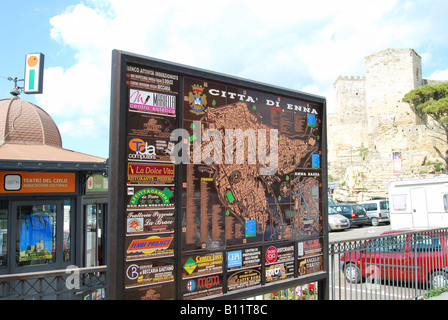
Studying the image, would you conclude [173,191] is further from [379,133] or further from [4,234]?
[379,133]

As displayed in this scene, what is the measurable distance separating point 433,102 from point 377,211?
27679 millimetres

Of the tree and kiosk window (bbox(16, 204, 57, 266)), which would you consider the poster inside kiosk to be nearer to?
kiosk window (bbox(16, 204, 57, 266))

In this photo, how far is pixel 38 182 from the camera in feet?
27.8

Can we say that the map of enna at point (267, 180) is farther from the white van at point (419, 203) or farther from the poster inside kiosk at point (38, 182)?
the white van at point (419, 203)

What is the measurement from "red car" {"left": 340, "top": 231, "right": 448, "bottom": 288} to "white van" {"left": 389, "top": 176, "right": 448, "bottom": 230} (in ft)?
21.6


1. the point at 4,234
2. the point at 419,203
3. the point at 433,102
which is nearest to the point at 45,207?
the point at 4,234

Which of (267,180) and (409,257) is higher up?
(267,180)

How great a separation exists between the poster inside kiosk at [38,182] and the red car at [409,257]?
256 inches

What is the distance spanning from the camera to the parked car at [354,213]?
24844mm

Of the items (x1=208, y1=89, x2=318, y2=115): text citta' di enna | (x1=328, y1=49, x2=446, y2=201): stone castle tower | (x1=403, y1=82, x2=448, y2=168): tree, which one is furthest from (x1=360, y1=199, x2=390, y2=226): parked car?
(x1=208, y1=89, x2=318, y2=115): text citta' di enna

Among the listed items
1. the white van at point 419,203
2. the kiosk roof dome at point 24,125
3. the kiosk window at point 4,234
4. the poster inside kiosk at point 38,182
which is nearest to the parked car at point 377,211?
the white van at point 419,203

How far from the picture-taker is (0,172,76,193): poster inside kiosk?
8.12m

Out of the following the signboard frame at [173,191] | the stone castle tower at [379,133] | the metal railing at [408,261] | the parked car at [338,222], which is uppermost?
the stone castle tower at [379,133]

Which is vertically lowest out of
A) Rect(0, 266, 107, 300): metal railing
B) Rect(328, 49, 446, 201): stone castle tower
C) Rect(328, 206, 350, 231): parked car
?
Rect(328, 206, 350, 231): parked car
